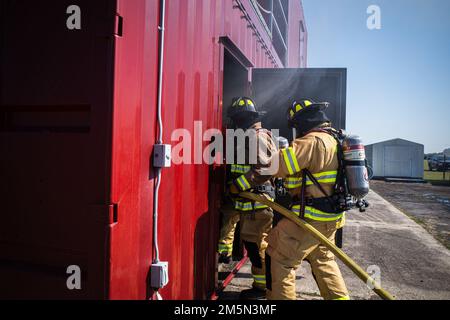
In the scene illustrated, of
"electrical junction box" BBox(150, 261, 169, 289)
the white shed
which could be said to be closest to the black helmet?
"electrical junction box" BBox(150, 261, 169, 289)

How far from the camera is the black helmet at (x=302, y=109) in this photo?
→ 2.99 meters

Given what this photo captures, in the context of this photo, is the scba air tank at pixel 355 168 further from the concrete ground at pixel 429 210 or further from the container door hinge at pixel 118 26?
the concrete ground at pixel 429 210

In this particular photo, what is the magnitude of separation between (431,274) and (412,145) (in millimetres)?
18370

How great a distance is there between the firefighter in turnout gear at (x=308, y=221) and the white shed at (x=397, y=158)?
2003 centimetres

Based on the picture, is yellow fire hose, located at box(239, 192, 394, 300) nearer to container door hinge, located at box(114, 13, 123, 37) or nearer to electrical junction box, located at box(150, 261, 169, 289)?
electrical junction box, located at box(150, 261, 169, 289)

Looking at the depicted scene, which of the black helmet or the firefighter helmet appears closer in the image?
the black helmet

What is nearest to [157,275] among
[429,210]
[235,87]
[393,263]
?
[235,87]

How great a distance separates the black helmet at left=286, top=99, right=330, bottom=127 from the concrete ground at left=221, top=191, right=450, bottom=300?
2.09 metres

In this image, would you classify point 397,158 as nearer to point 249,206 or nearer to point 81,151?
point 249,206

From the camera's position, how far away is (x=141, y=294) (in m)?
1.92

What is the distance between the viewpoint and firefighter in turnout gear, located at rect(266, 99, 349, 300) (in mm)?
2715

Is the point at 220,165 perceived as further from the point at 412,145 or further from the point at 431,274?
the point at 412,145

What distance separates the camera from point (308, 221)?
110 inches

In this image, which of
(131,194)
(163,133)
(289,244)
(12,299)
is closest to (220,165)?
(289,244)
